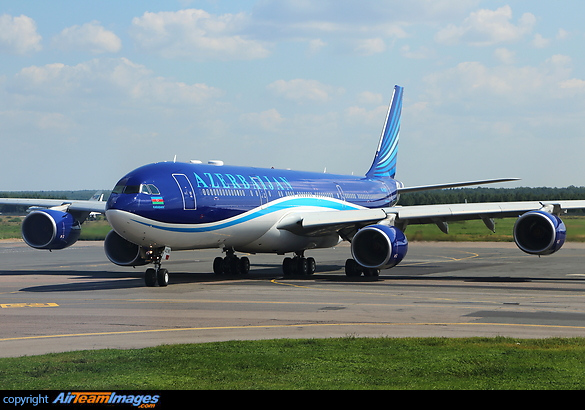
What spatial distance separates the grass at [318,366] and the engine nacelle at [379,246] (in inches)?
540

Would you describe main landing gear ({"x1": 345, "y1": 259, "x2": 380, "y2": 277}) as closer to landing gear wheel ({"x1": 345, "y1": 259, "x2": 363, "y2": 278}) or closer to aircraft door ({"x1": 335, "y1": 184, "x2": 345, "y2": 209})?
landing gear wheel ({"x1": 345, "y1": 259, "x2": 363, "y2": 278})

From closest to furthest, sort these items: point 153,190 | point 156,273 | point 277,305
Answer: point 277,305, point 153,190, point 156,273

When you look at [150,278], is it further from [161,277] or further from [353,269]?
[353,269]

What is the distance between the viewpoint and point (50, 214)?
32.4m

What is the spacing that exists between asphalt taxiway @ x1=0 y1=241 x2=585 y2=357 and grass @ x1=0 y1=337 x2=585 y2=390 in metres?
1.34

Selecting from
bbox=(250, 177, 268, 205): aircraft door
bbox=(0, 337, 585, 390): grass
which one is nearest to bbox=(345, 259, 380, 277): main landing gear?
bbox=(250, 177, 268, 205): aircraft door

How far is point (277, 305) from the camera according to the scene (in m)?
21.0

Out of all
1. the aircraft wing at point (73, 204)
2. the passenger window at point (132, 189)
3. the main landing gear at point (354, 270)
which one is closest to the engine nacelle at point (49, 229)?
the aircraft wing at point (73, 204)

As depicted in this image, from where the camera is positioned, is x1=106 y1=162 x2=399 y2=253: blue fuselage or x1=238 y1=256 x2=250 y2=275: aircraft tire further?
x1=238 y1=256 x2=250 y2=275: aircraft tire

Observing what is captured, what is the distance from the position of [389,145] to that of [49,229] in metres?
20.3

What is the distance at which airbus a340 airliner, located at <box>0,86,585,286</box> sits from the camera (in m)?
25.5

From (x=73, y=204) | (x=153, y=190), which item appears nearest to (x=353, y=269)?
(x=153, y=190)

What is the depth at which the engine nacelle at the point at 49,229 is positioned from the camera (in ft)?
105
